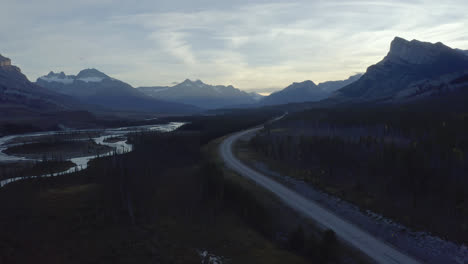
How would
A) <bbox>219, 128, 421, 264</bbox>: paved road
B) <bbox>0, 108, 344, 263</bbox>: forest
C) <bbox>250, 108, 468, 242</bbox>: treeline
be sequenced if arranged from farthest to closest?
1. <bbox>250, 108, 468, 242</bbox>: treeline
2. <bbox>0, 108, 344, 263</bbox>: forest
3. <bbox>219, 128, 421, 264</bbox>: paved road

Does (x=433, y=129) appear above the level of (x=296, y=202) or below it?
above

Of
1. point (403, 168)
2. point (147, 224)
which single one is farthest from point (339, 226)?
point (403, 168)

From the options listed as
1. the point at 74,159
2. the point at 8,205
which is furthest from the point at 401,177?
the point at 74,159

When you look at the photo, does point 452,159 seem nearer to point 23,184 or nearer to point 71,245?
point 71,245

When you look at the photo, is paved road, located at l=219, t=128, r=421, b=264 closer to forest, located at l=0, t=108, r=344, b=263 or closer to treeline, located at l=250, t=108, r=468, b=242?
forest, located at l=0, t=108, r=344, b=263

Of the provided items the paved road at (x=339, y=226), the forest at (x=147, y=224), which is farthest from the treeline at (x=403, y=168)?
the forest at (x=147, y=224)

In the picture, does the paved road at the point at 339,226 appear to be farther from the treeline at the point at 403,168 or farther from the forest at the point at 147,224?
the treeline at the point at 403,168

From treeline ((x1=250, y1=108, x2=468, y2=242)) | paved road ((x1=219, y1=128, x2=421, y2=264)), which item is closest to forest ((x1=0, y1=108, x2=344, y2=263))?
paved road ((x1=219, y1=128, x2=421, y2=264))
